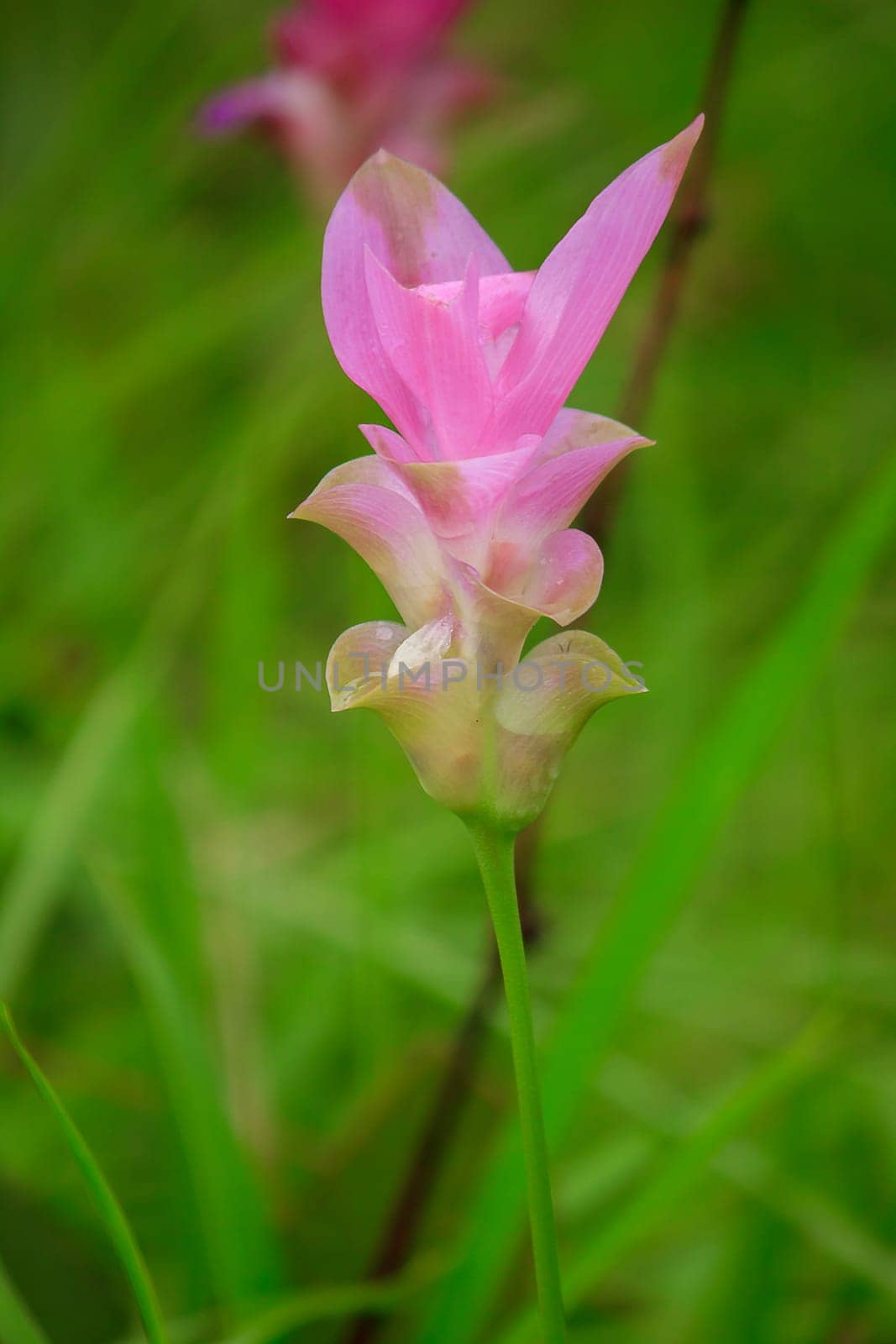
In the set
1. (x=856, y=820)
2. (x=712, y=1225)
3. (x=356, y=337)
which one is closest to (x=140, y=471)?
(x=856, y=820)

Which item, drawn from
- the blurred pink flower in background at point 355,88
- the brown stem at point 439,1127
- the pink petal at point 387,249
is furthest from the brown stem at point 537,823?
the blurred pink flower in background at point 355,88

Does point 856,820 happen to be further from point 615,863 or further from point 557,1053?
point 557,1053

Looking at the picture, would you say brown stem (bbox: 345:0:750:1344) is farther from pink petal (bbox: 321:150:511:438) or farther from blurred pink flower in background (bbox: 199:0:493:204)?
blurred pink flower in background (bbox: 199:0:493:204)

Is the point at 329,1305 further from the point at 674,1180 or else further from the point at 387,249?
the point at 387,249

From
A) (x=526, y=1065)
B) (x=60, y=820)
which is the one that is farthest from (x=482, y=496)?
(x=60, y=820)

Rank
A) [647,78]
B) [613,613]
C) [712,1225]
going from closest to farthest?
[712,1225] < [613,613] < [647,78]
